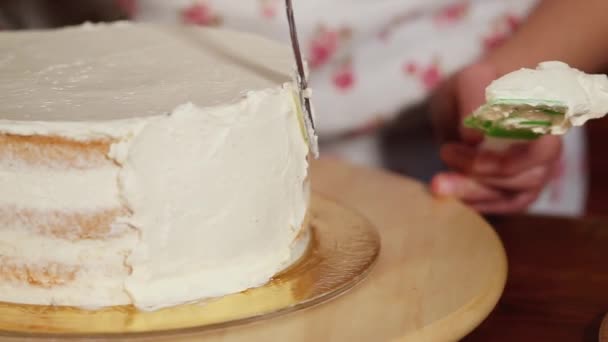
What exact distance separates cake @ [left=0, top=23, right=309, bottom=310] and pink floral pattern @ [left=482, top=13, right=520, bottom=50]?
2.23ft

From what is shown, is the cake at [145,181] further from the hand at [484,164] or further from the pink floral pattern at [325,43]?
the pink floral pattern at [325,43]

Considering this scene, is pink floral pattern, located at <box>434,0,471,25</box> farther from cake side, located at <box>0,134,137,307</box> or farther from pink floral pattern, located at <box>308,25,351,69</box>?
cake side, located at <box>0,134,137,307</box>

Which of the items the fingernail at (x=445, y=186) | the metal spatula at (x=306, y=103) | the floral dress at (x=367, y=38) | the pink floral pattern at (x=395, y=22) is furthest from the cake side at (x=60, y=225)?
the pink floral pattern at (x=395, y=22)

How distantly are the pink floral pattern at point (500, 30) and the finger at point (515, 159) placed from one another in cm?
34

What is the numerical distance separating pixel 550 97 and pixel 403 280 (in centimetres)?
26

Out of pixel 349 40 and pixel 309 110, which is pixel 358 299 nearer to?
pixel 309 110

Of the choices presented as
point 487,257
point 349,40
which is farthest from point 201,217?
point 349,40

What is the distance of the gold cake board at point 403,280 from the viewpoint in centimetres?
81

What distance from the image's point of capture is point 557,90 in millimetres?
830

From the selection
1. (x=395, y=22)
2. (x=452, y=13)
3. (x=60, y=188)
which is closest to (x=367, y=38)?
(x=395, y=22)

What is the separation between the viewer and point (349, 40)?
1.45 m

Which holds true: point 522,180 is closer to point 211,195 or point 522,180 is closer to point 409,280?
point 409,280

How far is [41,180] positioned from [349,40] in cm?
75

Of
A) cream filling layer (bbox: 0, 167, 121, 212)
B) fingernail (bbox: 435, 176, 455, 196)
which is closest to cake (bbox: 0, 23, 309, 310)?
cream filling layer (bbox: 0, 167, 121, 212)
